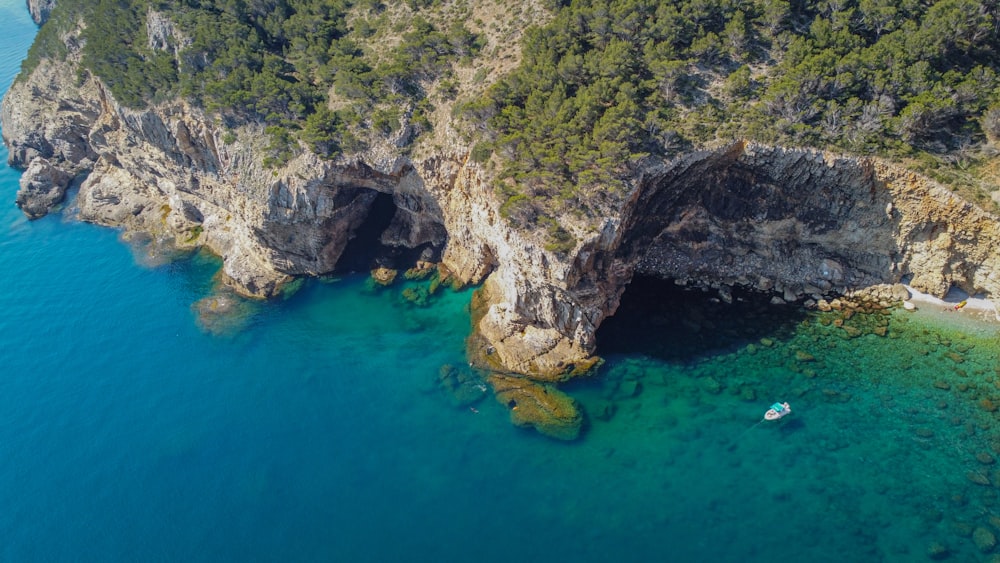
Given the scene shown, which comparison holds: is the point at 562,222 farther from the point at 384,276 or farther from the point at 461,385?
the point at 384,276

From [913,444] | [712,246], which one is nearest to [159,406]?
[712,246]

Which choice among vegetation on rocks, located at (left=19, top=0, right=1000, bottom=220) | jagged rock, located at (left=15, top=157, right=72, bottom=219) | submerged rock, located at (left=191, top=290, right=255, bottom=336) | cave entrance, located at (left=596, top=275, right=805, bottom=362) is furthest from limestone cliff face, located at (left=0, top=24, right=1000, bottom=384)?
jagged rock, located at (left=15, top=157, right=72, bottom=219)

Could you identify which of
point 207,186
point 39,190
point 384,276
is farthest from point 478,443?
point 39,190

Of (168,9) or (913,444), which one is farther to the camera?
(168,9)

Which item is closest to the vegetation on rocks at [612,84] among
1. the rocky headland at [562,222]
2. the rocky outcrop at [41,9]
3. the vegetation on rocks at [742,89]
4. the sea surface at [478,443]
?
the vegetation on rocks at [742,89]

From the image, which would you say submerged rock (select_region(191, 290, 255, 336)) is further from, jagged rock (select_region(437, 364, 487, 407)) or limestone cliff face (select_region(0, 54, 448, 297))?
jagged rock (select_region(437, 364, 487, 407))

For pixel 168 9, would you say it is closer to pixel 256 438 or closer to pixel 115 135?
pixel 115 135
